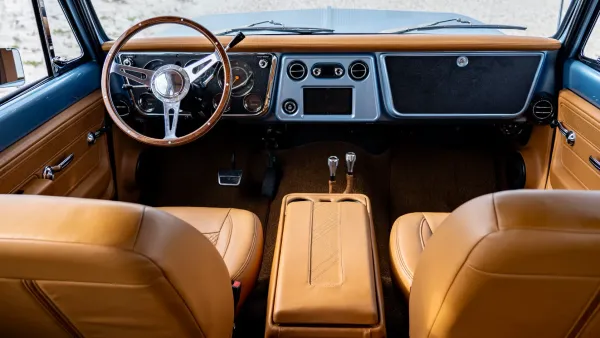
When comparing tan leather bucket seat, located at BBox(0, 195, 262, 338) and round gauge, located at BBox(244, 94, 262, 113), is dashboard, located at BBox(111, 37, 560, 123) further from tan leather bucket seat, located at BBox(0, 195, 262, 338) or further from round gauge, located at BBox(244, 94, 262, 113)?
tan leather bucket seat, located at BBox(0, 195, 262, 338)

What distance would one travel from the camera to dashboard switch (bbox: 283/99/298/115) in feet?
7.99

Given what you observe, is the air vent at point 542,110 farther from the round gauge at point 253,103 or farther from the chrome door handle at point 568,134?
the round gauge at point 253,103

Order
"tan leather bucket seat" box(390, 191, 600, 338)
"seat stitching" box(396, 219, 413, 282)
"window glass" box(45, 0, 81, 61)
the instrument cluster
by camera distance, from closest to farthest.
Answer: "tan leather bucket seat" box(390, 191, 600, 338) → "seat stitching" box(396, 219, 413, 282) → "window glass" box(45, 0, 81, 61) → the instrument cluster

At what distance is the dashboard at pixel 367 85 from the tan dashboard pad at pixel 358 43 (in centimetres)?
2

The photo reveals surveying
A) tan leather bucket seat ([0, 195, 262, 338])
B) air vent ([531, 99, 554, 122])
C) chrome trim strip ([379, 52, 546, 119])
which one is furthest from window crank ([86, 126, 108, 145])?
air vent ([531, 99, 554, 122])

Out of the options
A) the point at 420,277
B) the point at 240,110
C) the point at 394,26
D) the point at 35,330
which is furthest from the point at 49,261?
the point at 394,26

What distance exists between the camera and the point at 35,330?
0.96 meters

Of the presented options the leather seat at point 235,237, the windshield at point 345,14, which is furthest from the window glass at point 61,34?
the leather seat at point 235,237

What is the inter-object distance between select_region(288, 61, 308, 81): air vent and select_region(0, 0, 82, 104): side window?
3.14 ft

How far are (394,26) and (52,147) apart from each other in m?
1.51

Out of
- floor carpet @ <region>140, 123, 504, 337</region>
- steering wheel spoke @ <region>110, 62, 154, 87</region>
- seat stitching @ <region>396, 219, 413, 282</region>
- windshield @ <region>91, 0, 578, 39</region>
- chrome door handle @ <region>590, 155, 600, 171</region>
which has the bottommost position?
floor carpet @ <region>140, 123, 504, 337</region>

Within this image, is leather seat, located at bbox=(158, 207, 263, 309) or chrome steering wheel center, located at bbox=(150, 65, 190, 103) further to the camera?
chrome steering wheel center, located at bbox=(150, 65, 190, 103)

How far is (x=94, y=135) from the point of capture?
2283 mm

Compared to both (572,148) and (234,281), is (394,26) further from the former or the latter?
(234,281)
